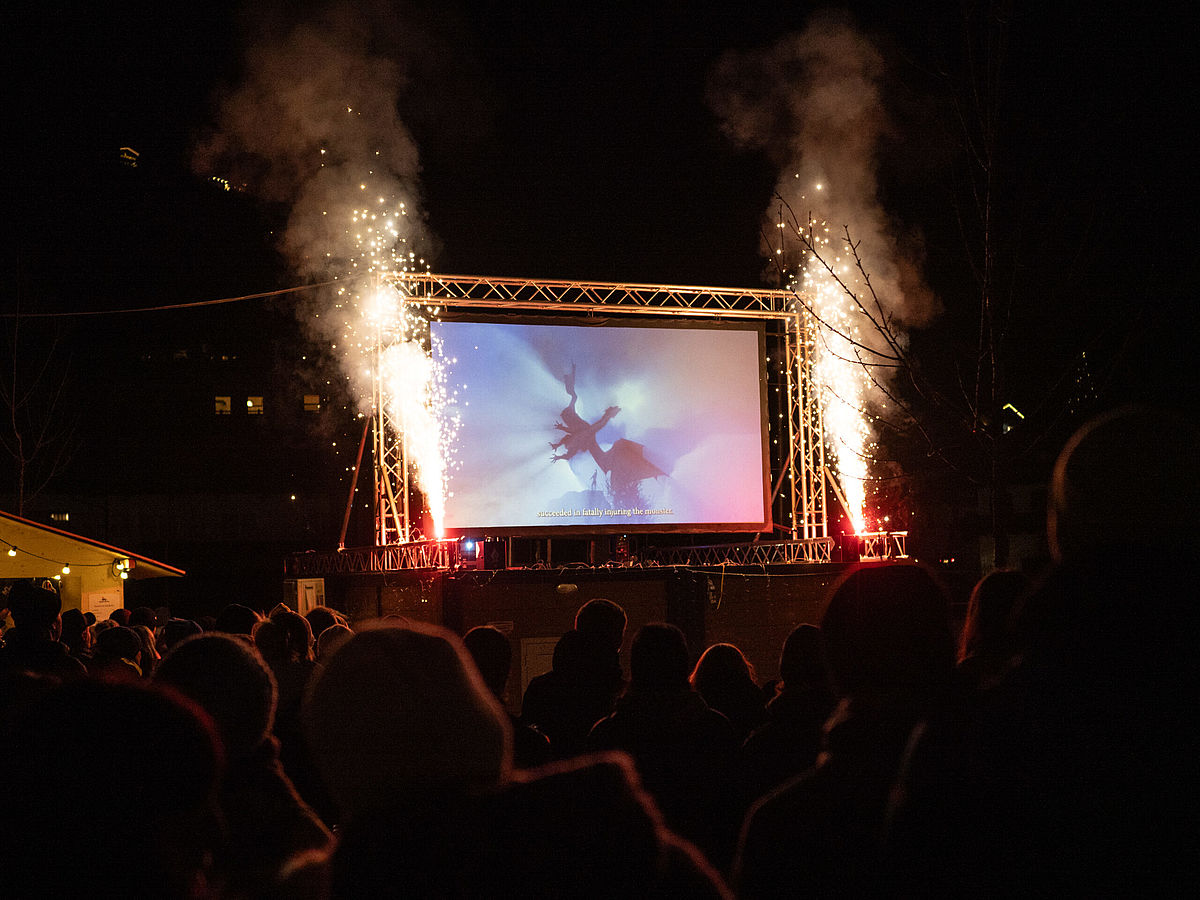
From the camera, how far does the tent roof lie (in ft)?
51.8

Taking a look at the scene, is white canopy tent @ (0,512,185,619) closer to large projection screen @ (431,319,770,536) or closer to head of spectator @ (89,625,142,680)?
large projection screen @ (431,319,770,536)

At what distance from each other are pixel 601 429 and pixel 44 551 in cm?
1080

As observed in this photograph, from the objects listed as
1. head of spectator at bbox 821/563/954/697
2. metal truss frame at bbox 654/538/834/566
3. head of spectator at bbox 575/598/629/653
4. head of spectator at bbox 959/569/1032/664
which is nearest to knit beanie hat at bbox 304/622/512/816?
head of spectator at bbox 821/563/954/697

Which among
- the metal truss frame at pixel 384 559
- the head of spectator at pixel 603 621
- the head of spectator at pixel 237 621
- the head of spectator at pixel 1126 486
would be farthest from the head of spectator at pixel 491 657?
the metal truss frame at pixel 384 559

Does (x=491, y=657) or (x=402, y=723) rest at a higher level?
(x=402, y=723)

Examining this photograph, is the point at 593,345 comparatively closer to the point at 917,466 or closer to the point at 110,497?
the point at 917,466

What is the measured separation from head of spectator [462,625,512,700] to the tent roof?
14.6 meters

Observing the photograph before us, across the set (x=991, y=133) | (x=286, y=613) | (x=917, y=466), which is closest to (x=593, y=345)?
(x=991, y=133)

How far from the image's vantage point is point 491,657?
13.5 ft

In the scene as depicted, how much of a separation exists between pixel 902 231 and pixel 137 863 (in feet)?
39.1

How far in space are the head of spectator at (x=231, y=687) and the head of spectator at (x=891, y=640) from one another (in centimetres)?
144

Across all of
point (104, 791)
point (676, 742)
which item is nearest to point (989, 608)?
point (676, 742)

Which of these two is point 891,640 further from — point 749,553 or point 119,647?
point 749,553

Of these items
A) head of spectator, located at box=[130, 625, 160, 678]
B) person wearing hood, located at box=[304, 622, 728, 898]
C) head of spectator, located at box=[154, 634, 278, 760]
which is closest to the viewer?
person wearing hood, located at box=[304, 622, 728, 898]
